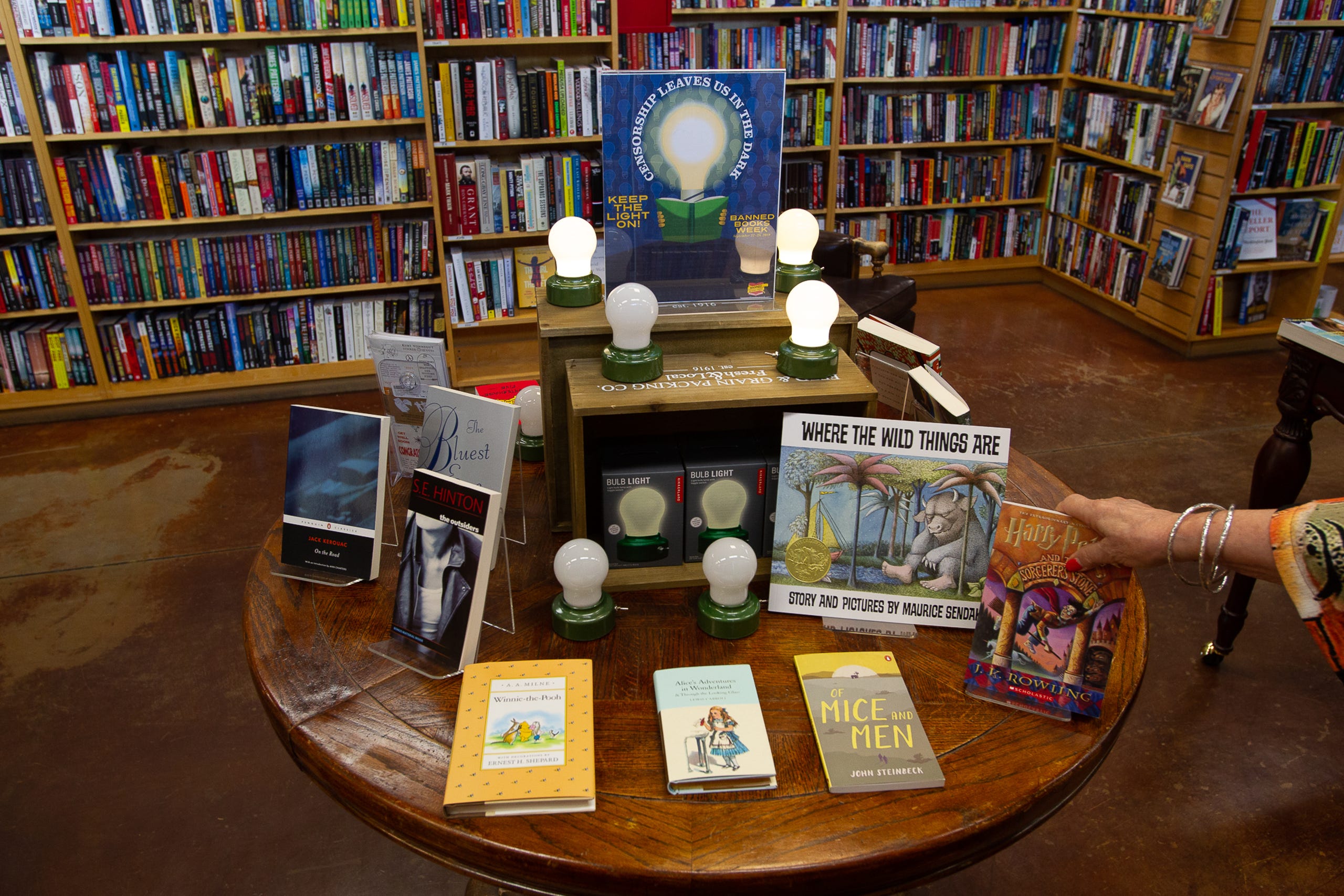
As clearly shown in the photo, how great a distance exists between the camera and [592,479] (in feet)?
4.99

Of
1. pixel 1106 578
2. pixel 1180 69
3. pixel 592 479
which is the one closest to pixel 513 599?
pixel 592 479

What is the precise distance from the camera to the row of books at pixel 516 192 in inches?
150

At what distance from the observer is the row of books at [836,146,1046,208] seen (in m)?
4.92

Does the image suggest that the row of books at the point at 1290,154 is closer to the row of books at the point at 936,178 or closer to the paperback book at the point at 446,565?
the row of books at the point at 936,178

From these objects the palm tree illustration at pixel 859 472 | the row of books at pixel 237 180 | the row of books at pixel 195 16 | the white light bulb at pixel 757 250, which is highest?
the row of books at pixel 195 16

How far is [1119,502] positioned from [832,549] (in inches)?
15.4

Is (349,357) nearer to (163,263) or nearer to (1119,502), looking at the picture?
(163,263)

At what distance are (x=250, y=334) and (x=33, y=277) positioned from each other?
2.61 ft

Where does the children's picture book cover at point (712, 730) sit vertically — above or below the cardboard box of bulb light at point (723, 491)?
below

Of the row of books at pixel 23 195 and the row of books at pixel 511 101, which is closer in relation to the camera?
the row of books at pixel 23 195

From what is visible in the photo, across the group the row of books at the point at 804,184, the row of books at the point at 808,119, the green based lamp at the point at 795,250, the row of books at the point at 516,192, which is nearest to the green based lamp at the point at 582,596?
the green based lamp at the point at 795,250

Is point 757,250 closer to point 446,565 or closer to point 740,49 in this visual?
point 446,565

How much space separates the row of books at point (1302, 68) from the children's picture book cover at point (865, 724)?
390cm

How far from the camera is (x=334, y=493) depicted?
142 cm
